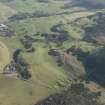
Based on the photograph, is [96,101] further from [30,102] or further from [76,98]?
[30,102]

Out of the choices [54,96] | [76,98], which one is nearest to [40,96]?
[54,96]

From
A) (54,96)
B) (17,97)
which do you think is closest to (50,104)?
(54,96)

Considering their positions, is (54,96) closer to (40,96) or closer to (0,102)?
(40,96)

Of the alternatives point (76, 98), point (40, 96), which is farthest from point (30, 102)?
point (76, 98)

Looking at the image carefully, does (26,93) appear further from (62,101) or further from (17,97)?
(62,101)

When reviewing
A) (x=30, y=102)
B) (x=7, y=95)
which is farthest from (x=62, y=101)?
(x=7, y=95)

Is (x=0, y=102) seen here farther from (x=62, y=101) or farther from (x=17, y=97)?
(x=62, y=101)
